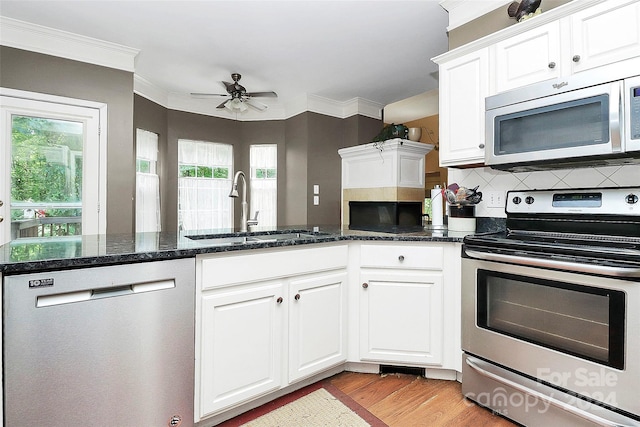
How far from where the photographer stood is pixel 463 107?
2.26 metres

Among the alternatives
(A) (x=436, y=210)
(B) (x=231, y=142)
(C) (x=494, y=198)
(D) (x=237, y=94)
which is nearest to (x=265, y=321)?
(A) (x=436, y=210)

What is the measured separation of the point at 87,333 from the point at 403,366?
66.9 inches

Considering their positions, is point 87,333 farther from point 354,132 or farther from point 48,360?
point 354,132

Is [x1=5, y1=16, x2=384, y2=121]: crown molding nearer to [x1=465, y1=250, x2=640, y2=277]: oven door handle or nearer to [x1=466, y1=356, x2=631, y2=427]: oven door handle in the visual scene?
[x1=465, y1=250, x2=640, y2=277]: oven door handle

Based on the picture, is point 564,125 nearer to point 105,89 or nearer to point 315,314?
point 315,314

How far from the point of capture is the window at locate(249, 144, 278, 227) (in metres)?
5.34

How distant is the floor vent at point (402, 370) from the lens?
215 cm

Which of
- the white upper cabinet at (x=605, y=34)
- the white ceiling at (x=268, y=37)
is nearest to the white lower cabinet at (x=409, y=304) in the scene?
the white upper cabinet at (x=605, y=34)

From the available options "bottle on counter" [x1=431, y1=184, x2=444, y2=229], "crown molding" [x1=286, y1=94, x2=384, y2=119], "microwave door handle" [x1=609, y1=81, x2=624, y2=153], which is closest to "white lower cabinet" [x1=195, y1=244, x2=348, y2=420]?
"bottle on counter" [x1=431, y1=184, x2=444, y2=229]

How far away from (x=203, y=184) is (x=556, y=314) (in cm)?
457

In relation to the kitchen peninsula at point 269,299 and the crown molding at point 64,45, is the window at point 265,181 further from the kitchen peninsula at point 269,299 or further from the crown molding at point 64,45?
the kitchen peninsula at point 269,299

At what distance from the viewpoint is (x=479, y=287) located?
1.81 m

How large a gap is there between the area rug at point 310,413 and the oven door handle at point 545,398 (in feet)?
1.86

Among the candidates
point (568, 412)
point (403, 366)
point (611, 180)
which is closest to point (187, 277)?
point (403, 366)
